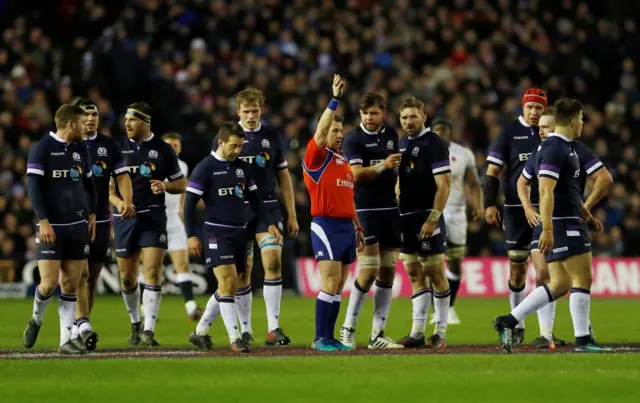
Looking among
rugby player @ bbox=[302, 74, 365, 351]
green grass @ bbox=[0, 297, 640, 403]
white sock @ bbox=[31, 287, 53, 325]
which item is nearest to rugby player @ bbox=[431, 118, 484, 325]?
rugby player @ bbox=[302, 74, 365, 351]

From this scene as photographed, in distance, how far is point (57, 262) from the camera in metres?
13.4

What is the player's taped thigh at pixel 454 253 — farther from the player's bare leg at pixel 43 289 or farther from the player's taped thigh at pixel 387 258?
the player's bare leg at pixel 43 289

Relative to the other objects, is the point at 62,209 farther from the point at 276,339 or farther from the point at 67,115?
the point at 276,339

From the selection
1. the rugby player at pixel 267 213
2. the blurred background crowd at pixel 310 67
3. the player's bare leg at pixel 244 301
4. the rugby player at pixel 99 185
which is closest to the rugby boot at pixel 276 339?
the rugby player at pixel 267 213

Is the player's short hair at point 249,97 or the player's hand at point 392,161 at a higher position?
the player's short hair at point 249,97

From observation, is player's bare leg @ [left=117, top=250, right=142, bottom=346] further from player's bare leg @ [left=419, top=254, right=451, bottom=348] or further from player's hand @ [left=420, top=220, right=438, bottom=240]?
player's hand @ [left=420, top=220, right=438, bottom=240]

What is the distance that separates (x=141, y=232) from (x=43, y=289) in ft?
6.61

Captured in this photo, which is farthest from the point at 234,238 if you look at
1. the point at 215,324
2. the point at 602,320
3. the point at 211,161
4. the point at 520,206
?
the point at 602,320

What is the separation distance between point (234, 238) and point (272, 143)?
2.02 metres

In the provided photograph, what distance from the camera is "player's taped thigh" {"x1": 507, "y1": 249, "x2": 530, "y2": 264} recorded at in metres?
15.2

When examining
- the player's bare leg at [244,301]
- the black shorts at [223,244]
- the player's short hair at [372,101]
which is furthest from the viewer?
the player's bare leg at [244,301]

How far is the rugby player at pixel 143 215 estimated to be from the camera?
15.3 meters

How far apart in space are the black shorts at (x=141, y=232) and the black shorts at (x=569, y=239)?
484 cm

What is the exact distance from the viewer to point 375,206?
14.3m
